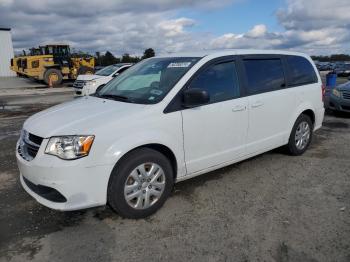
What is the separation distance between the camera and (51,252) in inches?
119

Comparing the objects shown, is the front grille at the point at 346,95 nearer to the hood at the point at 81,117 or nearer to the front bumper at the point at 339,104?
the front bumper at the point at 339,104

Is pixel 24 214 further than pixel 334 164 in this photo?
No

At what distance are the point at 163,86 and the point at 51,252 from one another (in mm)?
2029

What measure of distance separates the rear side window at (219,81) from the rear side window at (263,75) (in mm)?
274

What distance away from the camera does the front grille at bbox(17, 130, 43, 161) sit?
3.33m

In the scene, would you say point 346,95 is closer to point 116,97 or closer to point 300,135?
point 300,135

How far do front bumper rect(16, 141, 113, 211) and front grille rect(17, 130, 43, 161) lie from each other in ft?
0.30

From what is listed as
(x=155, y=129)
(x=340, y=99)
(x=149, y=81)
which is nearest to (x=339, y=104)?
(x=340, y=99)

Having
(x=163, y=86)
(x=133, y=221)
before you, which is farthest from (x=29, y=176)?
(x=163, y=86)

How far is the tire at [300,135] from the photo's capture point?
5379 millimetres

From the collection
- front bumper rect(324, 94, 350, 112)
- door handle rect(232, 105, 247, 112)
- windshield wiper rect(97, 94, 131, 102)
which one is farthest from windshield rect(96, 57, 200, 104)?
front bumper rect(324, 94, 350, 112)

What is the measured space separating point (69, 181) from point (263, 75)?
301 centimetres

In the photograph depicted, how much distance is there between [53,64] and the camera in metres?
23.1

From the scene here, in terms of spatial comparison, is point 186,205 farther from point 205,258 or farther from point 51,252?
point 51,252
